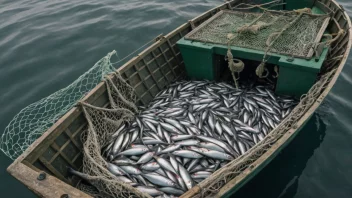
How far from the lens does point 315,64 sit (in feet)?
20.5

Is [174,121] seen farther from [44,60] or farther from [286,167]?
[44,60]

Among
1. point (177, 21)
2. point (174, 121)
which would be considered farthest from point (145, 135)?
point (177, 21)

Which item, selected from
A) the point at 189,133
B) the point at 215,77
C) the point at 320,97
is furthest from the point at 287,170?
the point at 215,77

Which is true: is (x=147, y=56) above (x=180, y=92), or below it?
above

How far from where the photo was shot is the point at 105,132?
650cm

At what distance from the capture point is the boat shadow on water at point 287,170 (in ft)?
20.7

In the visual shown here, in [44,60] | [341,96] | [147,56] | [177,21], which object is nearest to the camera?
[147,56]

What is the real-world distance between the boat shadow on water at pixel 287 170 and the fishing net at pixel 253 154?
5.54ft

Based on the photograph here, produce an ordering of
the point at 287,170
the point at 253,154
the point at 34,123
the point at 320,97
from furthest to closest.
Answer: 1. the point at 34,123
2. the point at 287,170
3. the point at 320,97
4. the point at 253,154

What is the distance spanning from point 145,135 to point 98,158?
1590 millimetres

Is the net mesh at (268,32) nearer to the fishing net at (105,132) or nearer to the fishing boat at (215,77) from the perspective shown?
the fishing boat at (215,77)

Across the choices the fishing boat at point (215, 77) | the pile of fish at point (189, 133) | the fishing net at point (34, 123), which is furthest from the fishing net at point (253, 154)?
the fishing net at point (34, 123)

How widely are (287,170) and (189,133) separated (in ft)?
9.99

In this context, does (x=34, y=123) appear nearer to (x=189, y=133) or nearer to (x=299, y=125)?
(x=189, y=133)
